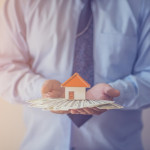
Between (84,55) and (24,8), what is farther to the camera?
(24,8)

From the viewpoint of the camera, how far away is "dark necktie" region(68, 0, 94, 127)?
0.51 m

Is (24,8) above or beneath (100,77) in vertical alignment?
above

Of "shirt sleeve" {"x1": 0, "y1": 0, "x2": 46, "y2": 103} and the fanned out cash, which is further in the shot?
"shirt sleeve" {"x1": 0, "y1": 0, "x2": 46, "y2": 103}

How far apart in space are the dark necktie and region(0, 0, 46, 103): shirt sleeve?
123 mm

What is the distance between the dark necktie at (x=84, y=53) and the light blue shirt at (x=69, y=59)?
0.05 metres

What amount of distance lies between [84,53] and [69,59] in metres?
0.07

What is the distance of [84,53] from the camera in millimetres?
523

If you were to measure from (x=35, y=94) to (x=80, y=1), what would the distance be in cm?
28

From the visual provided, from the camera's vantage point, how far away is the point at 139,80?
55 cm

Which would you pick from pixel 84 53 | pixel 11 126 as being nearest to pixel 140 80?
pixel 84 53

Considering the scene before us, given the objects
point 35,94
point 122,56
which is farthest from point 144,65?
point 35,94

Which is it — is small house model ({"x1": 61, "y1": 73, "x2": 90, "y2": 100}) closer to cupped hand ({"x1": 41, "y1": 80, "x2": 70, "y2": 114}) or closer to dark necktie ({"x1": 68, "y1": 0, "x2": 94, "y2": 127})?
cupped hand ({"x1": 41, "y1": 80, "x2": 70, "y2": 114})

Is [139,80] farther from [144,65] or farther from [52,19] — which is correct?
[52,19]

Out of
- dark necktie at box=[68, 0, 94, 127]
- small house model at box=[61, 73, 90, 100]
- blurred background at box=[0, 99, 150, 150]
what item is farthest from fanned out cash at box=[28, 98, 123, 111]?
blurred background at box=[0, 99, 150, 150]
